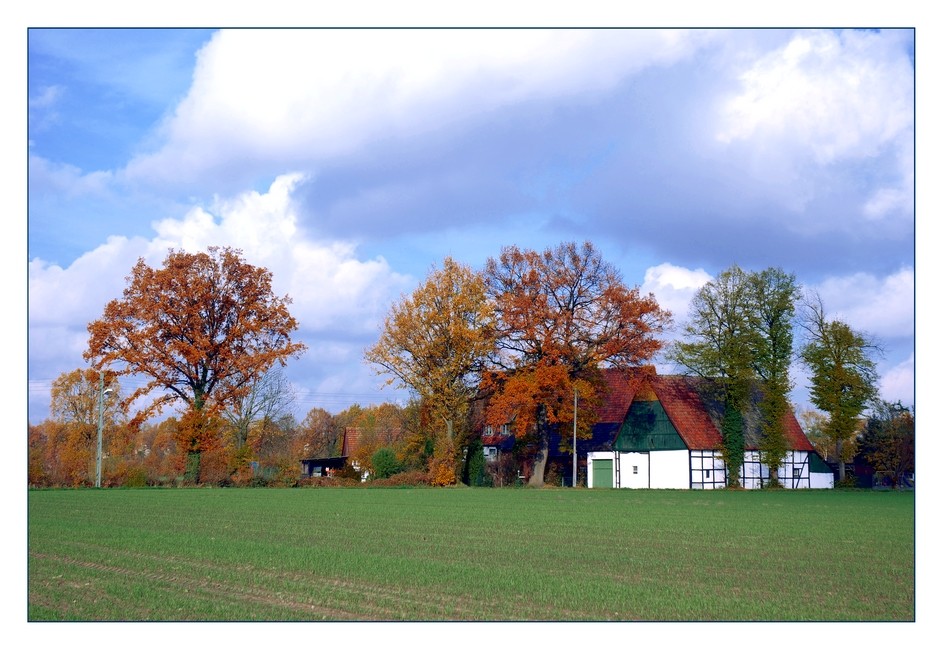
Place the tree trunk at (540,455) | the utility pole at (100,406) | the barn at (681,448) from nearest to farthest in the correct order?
the utility pole at (100,406), the tree trunk at (540,455), the barn at (681,448)

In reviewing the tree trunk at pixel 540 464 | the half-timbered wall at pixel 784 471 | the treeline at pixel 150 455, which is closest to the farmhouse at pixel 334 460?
the treeline at pixel 150 455

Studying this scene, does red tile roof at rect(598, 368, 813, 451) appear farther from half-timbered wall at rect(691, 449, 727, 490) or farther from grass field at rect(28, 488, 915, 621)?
grass field at rect(28, 488, 915, 621)

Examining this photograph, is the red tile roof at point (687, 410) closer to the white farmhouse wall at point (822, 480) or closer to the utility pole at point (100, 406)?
the white farmhouse wall at point (822, 480)

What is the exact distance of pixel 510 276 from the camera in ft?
192

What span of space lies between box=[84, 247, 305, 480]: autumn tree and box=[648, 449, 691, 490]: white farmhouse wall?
82.7 feet

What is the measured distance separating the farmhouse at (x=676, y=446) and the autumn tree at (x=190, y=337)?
19.5 metres

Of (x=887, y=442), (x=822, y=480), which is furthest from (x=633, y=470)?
(x=887, y=442)

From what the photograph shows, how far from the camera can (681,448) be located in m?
60.5

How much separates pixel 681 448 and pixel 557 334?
38.8ft

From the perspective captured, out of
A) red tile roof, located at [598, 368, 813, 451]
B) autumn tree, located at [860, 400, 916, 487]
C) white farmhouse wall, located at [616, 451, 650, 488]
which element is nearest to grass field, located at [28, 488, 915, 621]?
red tile roof, located at [598, 368, 813, 451]

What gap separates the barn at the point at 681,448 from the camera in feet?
198

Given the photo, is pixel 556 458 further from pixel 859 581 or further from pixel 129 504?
pixel 859 581

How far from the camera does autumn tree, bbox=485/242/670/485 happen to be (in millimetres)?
55688
